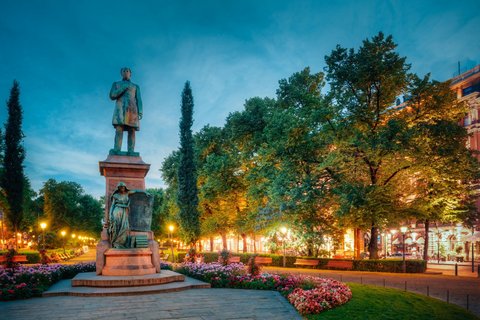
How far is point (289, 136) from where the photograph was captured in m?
24.5

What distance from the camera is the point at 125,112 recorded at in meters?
15.5

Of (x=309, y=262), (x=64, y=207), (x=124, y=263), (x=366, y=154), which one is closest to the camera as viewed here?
(x=124, y=263)

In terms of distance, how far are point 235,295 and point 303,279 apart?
2980mm

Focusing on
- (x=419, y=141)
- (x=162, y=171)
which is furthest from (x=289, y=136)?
(x=162, y=171)

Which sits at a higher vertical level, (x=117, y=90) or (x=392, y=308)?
(x=117, y=90)

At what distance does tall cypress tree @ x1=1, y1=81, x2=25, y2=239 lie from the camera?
92.0ft

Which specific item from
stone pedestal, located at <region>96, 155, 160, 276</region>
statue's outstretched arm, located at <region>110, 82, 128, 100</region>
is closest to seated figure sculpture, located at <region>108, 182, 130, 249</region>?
stone pedestal, located at <region>96, 155, 160, 276</region>

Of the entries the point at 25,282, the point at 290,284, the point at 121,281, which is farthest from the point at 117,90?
the point at 290,284

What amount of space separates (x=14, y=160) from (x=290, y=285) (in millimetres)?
25017

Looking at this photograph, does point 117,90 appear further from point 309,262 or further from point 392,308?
point 309,262

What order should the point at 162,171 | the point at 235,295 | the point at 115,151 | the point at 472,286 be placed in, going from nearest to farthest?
the point at 235,295 < the point at 115,151 < the point at 472,286 < the point at 162,171

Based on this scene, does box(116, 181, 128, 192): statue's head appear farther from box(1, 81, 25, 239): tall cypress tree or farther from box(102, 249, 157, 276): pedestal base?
box(1, 81, 25, 239): tall cypress tree

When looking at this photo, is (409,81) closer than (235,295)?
No

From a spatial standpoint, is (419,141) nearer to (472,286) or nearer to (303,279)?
(472,286)
